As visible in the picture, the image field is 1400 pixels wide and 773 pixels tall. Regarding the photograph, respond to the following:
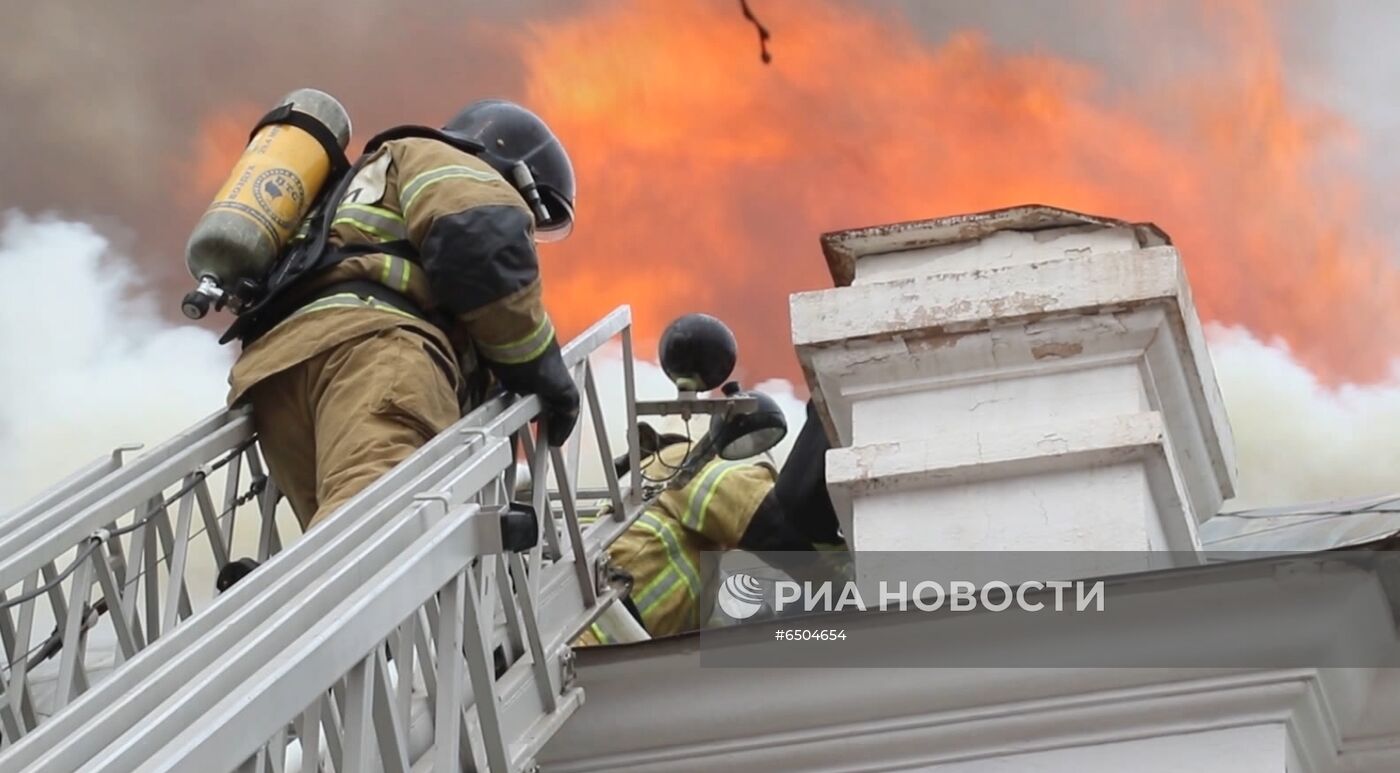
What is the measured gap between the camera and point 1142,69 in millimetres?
12477

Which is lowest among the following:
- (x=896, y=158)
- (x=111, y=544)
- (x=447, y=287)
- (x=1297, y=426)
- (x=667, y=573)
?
(x=111, y=544)

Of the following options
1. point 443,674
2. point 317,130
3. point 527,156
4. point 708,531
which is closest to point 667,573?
point 708,531

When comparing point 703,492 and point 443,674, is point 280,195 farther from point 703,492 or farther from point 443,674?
point 703,492

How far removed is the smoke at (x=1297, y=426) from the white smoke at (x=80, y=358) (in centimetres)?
548

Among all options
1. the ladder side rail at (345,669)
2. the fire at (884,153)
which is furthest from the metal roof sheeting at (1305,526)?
the fire at (884,153)

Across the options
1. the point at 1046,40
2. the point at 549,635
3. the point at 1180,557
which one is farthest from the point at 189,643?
the point at 1046,40

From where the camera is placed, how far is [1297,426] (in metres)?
11.4

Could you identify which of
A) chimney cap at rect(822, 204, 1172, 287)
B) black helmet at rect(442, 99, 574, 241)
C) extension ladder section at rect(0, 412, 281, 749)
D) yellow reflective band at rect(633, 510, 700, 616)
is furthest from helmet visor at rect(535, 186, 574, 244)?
yellow reflective band at rect(633, 510, 700, 616)

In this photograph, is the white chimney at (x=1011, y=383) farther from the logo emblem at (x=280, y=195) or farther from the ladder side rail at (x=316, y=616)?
the ladder side rail at (x=316, y=616)

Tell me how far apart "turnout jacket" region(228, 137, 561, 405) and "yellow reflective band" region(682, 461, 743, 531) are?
2148 millimetres

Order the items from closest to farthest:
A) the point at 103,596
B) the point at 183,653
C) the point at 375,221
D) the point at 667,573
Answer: the point at 183,653
the point at 103,596
the point at 375,221
the point at 667,573

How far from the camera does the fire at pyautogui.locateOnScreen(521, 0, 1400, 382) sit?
11.8 meters

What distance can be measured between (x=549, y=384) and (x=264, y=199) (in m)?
0.69

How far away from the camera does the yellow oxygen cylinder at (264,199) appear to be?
12.7 feet
